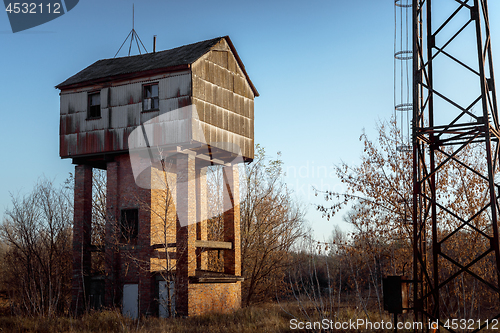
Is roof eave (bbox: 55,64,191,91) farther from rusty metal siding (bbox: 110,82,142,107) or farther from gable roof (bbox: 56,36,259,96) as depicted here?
rusty metal siding (bbox: 110,82,142,107)

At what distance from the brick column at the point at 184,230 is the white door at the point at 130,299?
2125 mm

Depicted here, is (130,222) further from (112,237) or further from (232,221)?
(232,221)

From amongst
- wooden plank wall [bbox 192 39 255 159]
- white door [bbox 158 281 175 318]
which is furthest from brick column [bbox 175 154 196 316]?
wooden plank wall [bbox 192 39 255 159]

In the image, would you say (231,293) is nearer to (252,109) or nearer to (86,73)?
(252,109)

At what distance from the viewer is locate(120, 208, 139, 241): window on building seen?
20158 mm

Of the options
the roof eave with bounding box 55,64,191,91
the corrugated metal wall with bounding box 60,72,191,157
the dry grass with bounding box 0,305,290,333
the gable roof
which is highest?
the gable roof

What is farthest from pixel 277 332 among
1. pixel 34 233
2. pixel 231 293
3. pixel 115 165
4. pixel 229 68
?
pixel 34 233

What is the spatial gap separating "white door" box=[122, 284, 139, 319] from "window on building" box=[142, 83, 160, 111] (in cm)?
722

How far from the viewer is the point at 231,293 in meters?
20.6

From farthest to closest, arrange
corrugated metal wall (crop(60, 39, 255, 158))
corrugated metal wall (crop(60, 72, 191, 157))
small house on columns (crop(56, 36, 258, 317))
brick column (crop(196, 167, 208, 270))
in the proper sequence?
brick column (crop(196, 167, 208, 270)), corrugated metal wall (crop(60, 72, 191, 157)), corrugated metal wall (crop(60, 39, 255, 158)), small house on columns (crop(56, 36, 258, 317))

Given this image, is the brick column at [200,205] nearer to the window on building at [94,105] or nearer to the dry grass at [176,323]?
the dry grass at [176,323]

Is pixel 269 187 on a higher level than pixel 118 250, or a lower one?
higher

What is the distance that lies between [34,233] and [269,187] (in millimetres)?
13072

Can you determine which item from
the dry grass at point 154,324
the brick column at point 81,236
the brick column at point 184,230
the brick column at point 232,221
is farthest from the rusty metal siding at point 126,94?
the dry grass at point 154,324
